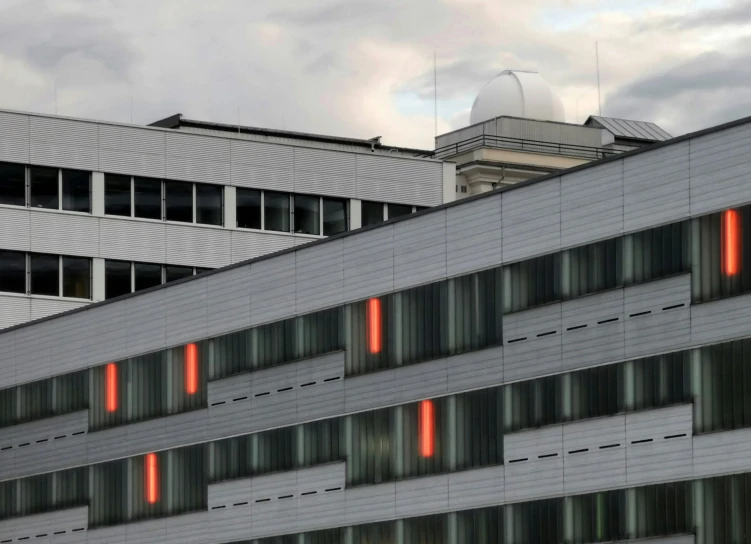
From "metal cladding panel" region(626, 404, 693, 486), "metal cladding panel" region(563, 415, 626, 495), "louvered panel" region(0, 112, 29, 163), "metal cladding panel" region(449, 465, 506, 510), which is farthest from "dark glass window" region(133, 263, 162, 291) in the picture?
"metal cladding panel" region(626, 404, 693, 486)

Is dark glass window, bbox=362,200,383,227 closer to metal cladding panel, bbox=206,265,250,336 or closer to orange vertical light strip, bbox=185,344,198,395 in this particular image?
metal cladding panel, bbox=206,265,250,336

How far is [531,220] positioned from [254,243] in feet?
130

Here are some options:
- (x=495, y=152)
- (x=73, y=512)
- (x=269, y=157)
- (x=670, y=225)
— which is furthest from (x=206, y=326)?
(x=495, y=152)

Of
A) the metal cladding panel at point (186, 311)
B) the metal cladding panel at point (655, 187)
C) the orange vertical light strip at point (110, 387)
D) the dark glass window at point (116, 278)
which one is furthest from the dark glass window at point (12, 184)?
the metal cladding panel at point (655, 187)

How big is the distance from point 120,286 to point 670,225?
44.1m

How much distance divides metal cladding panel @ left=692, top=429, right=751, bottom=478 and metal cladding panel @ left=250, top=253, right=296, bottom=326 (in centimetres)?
1831

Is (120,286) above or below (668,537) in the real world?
above

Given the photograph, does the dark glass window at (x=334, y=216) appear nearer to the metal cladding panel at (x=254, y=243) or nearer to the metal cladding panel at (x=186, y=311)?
the metal cladding panel at (x=254, y=243)

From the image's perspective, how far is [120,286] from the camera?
89250mm

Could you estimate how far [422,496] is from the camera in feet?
184

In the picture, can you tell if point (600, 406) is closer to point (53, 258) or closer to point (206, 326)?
point (206, 326)

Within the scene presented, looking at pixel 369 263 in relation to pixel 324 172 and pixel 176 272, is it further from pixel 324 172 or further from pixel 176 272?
pixel 324 172

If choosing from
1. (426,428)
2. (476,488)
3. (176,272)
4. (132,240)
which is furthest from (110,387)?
(176,272)

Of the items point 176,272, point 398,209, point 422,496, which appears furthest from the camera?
point 398,209
